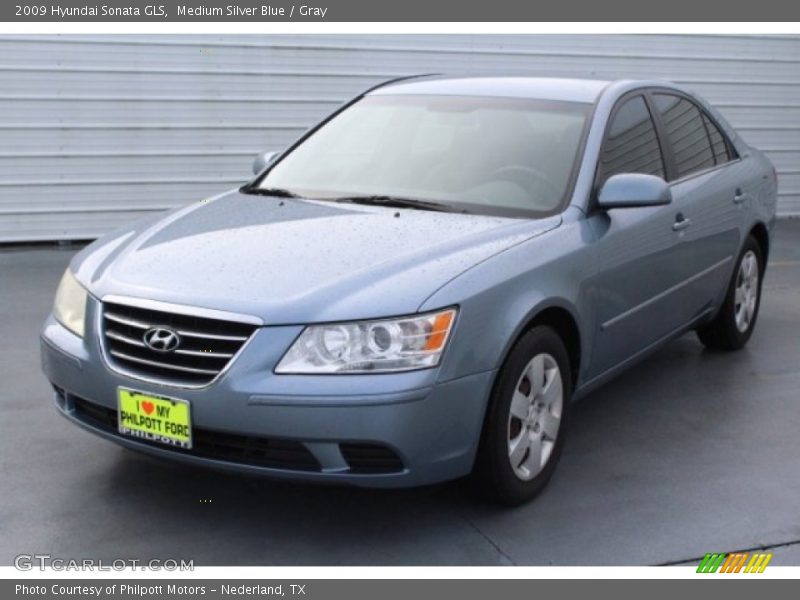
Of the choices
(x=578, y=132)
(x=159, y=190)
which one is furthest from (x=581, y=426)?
(x=159, y=190)

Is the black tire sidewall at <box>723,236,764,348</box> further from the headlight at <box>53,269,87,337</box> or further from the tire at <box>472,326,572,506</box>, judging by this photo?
the headlight at <box>53,269,87,337</box>

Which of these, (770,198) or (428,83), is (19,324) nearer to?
(428,83)

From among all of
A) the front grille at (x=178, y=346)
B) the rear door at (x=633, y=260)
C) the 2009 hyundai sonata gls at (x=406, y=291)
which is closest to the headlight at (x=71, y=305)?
the 2009 hyundai sonata gls at (x=406, y=291)

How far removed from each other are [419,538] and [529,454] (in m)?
0.55

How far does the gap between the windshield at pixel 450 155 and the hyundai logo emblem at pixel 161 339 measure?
1278mm

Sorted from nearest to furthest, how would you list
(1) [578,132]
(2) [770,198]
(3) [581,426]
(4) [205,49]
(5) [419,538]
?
1. (5) [419,538]
2. (1) [578,132]
3. (3) [581,426]
4. (2) [770,198]
5. (4) [205,49]

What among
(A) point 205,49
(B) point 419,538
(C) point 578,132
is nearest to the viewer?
(B) point 419,538

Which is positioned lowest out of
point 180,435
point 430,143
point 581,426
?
point 581,426

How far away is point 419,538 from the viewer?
148 inches

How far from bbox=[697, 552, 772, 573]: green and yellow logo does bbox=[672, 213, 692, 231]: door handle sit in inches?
71.5

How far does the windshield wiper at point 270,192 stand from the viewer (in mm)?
4805

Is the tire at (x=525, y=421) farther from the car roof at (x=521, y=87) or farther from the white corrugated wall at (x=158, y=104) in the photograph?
the white corrugated wall at (x=158, y=104)

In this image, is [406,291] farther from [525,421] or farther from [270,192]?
[270,192]

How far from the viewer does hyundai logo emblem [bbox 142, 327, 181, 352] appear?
3.57 m
